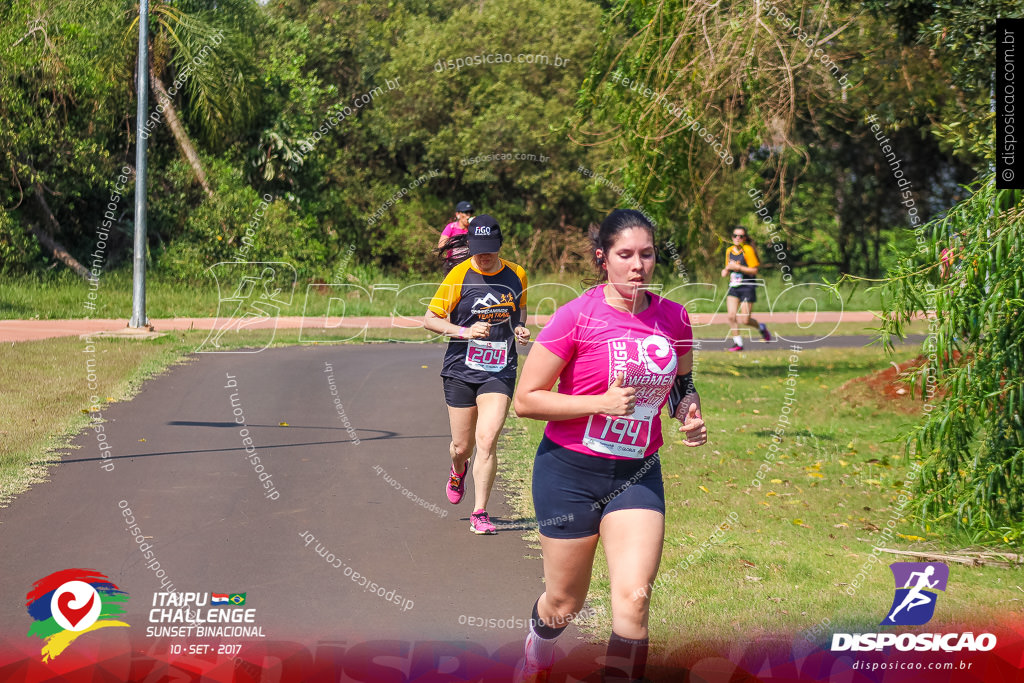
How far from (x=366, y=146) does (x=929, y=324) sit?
24.2 m

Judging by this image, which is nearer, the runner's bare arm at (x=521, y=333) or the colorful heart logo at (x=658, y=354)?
the colorful heart logo at (x=658, y=354)

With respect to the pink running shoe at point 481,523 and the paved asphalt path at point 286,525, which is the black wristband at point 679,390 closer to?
the paved asphalt path at point 286,525

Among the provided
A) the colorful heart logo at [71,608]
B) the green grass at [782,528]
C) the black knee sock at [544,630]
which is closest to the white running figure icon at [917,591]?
the green grass at [782,528]

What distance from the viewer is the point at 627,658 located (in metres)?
4.16

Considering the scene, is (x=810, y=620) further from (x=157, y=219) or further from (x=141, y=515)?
(x=157, y=219)

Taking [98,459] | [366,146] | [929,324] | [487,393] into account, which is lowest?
[98,459]

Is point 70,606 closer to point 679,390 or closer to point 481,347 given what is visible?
point 481,347

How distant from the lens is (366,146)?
1184 inches

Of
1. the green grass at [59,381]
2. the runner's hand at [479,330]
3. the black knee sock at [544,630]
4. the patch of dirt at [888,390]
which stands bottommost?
the green grass at [59,381]

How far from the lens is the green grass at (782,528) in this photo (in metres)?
5.78

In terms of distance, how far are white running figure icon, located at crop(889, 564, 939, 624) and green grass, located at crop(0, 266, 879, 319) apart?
461 inches

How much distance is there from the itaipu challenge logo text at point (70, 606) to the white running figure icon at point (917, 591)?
4.12 meters

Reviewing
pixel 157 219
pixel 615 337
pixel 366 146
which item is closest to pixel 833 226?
pixel 366 146

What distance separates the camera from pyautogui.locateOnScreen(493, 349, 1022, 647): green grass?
5.78 metres
